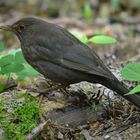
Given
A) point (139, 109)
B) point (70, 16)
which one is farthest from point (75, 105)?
point (70, 16)

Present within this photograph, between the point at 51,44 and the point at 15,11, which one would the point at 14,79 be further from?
the point at 15,11

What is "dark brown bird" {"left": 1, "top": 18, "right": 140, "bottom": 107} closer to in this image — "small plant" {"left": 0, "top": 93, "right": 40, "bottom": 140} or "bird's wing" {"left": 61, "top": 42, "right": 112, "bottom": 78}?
"bird's wing" {"left": 61, "top": 42, "right": 112, "bottom": 78}

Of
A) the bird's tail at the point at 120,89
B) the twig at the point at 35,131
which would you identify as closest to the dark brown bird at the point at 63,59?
the bird's tail at the point at 120,89

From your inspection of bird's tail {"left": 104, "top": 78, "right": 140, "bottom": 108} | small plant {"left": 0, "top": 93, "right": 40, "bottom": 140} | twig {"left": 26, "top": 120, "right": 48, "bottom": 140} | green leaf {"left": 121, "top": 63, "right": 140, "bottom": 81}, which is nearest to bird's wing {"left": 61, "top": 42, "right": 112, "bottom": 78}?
bird's tail {"left": 104, "top": 78, "right": 140, "bottom": 108}

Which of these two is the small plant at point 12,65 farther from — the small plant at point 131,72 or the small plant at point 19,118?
the small plant at point 131,72

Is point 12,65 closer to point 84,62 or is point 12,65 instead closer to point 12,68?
point 12,68

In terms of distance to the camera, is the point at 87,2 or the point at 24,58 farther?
the point at 87,2

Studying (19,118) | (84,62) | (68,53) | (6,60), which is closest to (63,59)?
(68,53)
